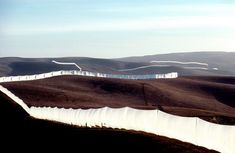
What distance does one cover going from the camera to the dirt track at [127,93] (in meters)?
94.4

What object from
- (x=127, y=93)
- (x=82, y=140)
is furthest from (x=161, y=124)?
(x=127, y=93)

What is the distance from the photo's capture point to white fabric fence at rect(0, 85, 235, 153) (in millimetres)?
24158

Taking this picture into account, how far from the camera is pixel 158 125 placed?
3216 centimetres

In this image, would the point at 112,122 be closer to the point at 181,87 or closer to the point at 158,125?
the point at 158,125

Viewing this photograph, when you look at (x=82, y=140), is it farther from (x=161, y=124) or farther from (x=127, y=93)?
(x=127, y=93)

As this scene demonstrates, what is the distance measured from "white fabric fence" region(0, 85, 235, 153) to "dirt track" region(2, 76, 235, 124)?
39333 mm

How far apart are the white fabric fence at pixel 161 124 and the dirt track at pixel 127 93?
39.3 metres

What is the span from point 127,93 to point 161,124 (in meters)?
81.0

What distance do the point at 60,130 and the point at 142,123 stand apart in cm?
619

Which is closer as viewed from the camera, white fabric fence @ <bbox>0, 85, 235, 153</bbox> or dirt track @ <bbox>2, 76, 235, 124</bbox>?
white fabric fence @ <bbox>0, 85, 235, 153</bbox>

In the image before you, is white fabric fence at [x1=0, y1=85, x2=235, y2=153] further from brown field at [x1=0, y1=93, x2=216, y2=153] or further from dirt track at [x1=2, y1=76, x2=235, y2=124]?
dirt track at [x1=2, y1=76, x2=235, y2=124]

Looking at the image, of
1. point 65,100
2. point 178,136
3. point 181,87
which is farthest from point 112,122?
point 181,87

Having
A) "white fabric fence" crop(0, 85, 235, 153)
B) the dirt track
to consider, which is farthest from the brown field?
the dirt track

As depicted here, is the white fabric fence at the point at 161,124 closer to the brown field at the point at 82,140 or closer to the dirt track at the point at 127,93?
the brown field at the point at 82,140
